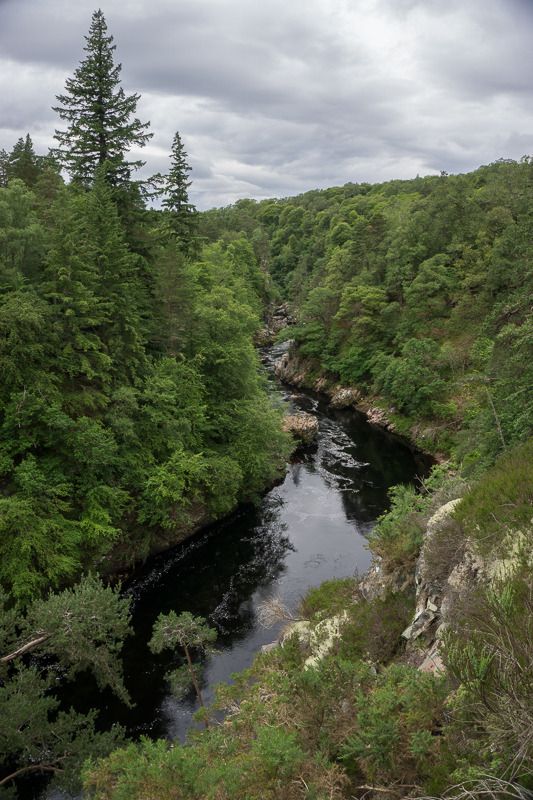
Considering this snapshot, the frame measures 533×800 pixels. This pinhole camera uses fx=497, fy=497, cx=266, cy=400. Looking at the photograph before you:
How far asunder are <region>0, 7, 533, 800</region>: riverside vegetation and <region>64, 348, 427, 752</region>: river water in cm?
107

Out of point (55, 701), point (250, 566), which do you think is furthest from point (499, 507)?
point (250, 566)

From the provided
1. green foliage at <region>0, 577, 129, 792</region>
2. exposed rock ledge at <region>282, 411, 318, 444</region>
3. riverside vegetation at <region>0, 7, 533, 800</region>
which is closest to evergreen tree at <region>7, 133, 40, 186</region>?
riverside vegetation at <region>0, 7, 533, 800</region>

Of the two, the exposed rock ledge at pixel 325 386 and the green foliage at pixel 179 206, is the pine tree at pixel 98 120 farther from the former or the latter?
the exposed rock ledge at pixel 325 386

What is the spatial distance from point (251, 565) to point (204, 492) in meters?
4.21

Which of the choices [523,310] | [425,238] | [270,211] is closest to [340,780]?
[523,310]

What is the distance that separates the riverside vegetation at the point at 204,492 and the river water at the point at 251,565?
1.07 metres

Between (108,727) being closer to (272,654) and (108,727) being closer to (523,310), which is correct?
(272,654)

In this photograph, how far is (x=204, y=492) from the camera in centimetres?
2420

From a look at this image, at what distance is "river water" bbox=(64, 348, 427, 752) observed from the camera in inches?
615

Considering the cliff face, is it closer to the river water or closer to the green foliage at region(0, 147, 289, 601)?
the river water

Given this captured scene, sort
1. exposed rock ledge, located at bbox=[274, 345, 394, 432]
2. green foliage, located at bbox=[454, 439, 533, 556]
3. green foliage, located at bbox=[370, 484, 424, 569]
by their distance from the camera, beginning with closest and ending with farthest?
green foliage, located at bbox=[454, 439, 533, 556], green foliage, located at bbox=[370, 484, 424, 569], exposed rock ledge, located at bbox=[274, 345, 394, 432]

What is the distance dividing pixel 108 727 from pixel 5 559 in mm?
6128

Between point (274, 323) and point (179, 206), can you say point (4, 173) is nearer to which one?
point (179, 206)

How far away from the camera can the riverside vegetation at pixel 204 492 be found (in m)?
6.51
